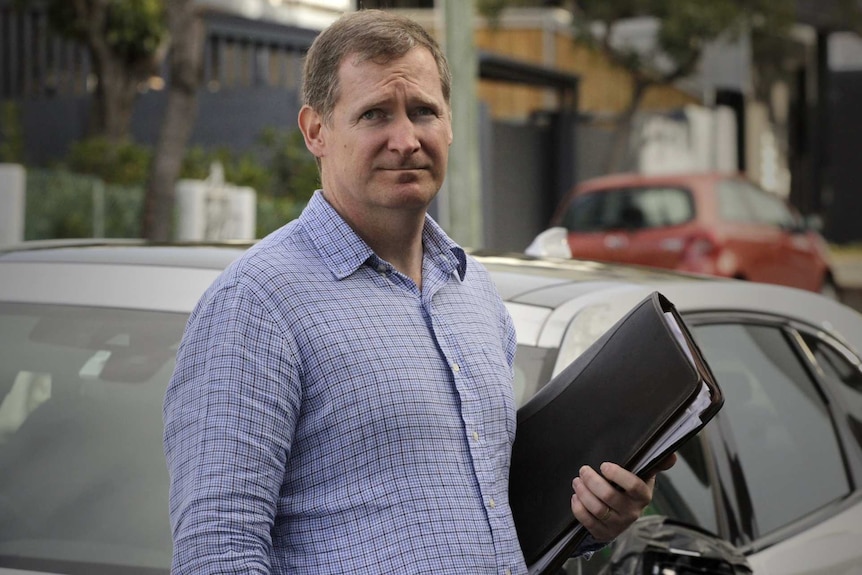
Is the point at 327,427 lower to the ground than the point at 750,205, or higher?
higher

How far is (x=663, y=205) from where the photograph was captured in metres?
14.1

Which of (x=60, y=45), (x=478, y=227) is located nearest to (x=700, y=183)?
(x=478, y=227)

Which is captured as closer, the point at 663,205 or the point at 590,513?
the point at 590,513

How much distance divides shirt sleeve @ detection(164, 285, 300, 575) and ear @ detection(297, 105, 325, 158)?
0.96 feet

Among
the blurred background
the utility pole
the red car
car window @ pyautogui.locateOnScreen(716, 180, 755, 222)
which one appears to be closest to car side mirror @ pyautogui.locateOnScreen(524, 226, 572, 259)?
the utility pole

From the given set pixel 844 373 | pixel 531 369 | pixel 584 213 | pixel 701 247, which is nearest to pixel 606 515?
pixel 531 369

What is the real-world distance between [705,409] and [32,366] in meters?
1.70

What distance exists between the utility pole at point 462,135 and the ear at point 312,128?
7.50 m

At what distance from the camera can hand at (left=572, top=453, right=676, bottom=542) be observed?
2.14 m

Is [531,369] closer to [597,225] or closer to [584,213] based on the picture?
[597,225]

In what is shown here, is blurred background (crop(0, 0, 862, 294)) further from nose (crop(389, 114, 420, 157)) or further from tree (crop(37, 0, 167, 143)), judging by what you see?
nose (crop(389, 114, 420, 157))

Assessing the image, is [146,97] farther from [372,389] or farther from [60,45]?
[372,389]

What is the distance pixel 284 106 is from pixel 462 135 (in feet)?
29.9

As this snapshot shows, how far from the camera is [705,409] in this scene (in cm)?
212
